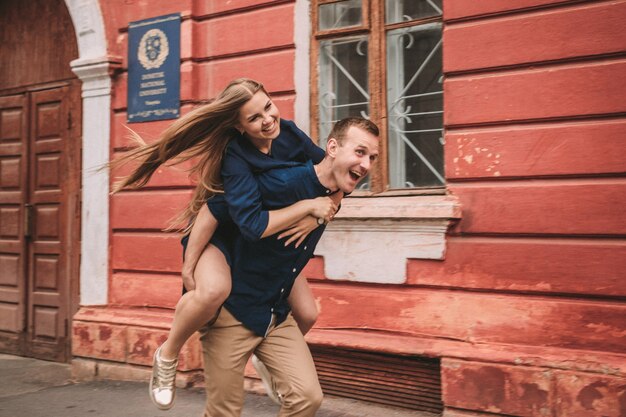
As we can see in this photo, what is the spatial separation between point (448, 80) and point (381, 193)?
1.02m

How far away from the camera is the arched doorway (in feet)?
24.8

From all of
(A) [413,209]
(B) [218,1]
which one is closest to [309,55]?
(B) [218,1]

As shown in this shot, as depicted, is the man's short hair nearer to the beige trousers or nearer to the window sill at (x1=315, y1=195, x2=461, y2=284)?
the beige trousers

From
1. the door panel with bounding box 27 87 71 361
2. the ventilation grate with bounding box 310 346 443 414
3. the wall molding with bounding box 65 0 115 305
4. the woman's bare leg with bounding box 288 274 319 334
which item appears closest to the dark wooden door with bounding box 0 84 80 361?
the door panel with bounding box 27 87 71 361

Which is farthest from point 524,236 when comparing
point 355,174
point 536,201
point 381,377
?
point 355,174

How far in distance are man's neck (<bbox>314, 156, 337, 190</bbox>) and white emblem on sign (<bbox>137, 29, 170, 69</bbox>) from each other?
12.4 ft

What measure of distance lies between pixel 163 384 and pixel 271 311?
2.05 feet

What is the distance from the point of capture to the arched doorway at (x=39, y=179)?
7547 mm

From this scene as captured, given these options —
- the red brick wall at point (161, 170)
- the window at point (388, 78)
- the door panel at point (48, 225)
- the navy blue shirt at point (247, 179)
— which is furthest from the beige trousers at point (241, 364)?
the door panel at point (48, 225)

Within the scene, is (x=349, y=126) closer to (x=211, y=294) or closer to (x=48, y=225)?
(x=211, y=294)

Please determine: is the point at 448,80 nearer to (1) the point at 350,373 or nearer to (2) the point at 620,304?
(2) the point at 620,304

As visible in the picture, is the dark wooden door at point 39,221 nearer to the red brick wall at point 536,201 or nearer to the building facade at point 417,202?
the building facade at point 417,202

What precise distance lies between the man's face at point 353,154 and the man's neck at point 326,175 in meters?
0.06

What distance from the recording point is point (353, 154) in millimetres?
3051
